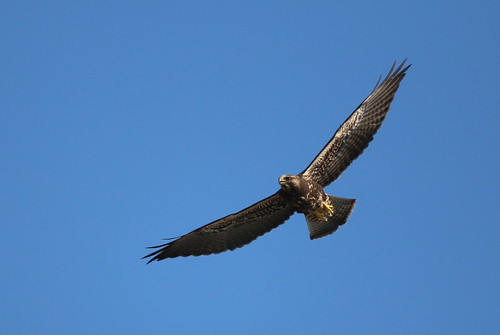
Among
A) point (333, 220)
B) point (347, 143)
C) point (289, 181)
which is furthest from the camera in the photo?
point (333, 220)

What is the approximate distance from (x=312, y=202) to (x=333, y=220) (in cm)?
93

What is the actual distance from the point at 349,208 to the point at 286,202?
140 centimetres

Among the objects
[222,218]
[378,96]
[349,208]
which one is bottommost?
[349,208]

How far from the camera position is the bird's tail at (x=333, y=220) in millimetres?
13555

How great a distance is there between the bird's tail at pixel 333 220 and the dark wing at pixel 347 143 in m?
0.53

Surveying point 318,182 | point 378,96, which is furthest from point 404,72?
point 318,182

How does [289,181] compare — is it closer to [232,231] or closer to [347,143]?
[347,143]

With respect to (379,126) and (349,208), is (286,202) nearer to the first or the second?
(349,208)

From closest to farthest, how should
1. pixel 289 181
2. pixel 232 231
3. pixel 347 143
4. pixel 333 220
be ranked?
pixel 289 181 < pixel 347 143 < pixel 333 220 < pixel 232 231

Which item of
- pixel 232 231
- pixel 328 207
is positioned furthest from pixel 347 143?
pixel 232 231

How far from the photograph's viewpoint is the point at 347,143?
13422 mm

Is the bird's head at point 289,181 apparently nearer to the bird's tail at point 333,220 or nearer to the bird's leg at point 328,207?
the bird's leg at point 328,207

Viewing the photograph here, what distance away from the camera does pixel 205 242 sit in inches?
563

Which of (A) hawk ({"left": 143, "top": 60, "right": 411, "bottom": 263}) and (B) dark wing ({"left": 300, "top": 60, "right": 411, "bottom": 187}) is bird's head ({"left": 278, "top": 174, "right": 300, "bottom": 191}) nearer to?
(A) hawk ({"left": 143, "top": 60, "right": 411, "bottom": 263})
